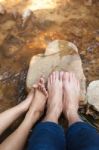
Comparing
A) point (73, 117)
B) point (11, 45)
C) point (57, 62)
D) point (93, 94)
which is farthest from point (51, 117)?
point (11, 45)

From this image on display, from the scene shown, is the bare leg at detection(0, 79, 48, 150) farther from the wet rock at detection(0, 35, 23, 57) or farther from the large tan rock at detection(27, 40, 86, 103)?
the wet rock at detection(0, 35, 23, 57)

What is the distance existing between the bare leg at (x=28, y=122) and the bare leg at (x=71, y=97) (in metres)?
0.14

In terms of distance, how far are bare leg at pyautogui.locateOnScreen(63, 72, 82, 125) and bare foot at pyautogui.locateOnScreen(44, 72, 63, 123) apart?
0.11 ft

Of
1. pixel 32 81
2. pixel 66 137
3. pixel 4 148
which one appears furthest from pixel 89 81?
pixel 4 148

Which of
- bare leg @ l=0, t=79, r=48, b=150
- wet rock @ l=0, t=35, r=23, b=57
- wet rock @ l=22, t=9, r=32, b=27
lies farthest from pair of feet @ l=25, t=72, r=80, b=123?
wet rock @ l=22, t=9, r=32, b=27

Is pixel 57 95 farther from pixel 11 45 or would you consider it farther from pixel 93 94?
pixel 11 45

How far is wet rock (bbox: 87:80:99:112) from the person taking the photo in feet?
6.39

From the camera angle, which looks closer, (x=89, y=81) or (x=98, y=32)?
(x=89, y=81)

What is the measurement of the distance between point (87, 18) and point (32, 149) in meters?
1.42

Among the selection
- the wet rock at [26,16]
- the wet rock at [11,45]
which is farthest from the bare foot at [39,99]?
the wet rock at [26,16]

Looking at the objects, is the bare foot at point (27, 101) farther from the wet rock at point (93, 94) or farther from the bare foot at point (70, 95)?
the wet rock at point (93, 94)

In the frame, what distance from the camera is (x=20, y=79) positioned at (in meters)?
2.20

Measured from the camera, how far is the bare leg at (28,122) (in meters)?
1.70

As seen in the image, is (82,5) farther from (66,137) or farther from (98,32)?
(66,137)
